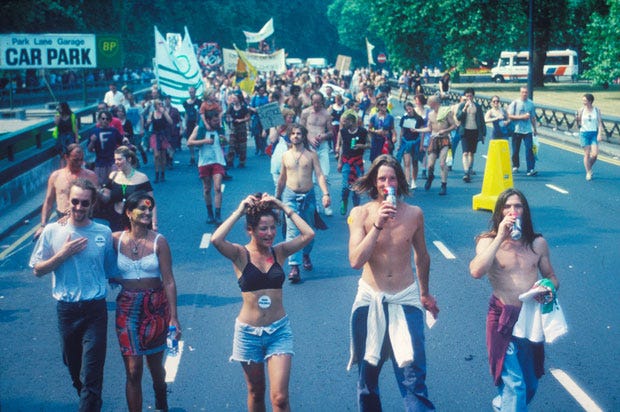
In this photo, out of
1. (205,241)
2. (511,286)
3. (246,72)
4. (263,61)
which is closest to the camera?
(511,286)

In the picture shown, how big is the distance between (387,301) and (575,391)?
2.05 m

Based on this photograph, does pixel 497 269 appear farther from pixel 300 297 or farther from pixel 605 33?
pixel 605 33

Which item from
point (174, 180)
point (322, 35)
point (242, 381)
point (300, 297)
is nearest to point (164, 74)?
point (174, 180)

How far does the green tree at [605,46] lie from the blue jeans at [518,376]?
3480 centimetres

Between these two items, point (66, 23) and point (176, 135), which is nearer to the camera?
point (176, 135)

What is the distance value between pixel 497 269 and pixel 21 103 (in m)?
42.0

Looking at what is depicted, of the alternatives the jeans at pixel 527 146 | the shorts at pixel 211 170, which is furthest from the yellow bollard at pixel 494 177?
the shorts at pixel 211 170

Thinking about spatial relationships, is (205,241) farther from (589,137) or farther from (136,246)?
(589,137)

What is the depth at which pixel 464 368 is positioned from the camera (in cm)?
724

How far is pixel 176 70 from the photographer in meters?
25.5

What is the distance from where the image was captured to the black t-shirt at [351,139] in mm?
14086

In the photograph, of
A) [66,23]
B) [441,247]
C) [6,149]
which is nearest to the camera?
[441,247]

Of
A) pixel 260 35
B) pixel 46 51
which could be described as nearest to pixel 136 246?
pixel 46 51

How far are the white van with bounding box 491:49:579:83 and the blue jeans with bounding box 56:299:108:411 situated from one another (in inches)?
2677
